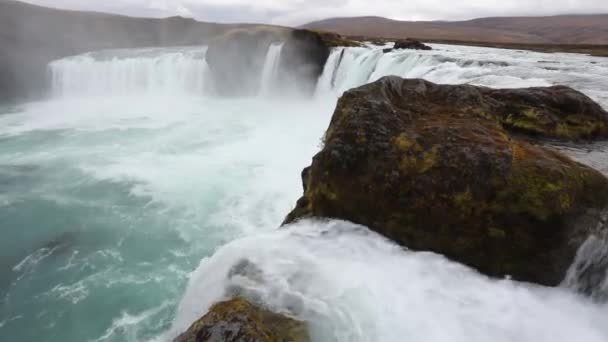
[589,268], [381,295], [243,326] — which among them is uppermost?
[589,268]

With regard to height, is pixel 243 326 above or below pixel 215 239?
above

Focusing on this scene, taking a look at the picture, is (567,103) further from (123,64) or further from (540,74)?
(123,64)

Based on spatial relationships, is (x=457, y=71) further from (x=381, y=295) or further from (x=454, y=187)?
(x=381, y=295)

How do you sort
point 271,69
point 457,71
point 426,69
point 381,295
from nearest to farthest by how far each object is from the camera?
point 381,295, point 457,71, point 426,69, point 271,69

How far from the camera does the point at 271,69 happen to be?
33.9 metres

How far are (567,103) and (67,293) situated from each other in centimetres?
1338

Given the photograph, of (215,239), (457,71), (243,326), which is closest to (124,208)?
(215,239)

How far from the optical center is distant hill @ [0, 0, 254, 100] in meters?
40.0

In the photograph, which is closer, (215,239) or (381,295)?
(381,295)

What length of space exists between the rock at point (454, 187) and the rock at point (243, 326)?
2.52 metres

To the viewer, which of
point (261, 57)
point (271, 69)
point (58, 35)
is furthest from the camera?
point (58, 35)

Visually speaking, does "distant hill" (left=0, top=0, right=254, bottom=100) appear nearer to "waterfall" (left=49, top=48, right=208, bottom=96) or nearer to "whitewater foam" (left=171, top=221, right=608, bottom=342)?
"waterfall" (left=49, top=48, right=208, bottom=96)

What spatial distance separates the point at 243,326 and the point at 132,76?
3971cm

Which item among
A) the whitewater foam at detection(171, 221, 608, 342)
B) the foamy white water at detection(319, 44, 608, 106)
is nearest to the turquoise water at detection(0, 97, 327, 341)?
the whitewater foam at detection(171, 221, 608, 342)
